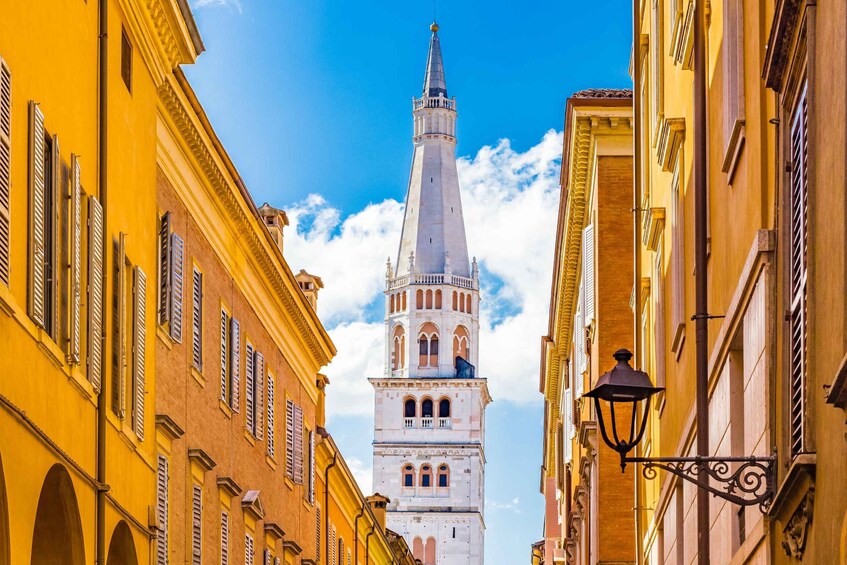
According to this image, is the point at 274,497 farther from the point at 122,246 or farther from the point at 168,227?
the point at 122,246

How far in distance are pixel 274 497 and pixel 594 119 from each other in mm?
9502

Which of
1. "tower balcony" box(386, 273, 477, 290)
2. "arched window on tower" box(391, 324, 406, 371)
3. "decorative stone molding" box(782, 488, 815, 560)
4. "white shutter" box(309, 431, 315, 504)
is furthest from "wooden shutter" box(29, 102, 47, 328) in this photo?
"arched window on tower" box(391, 324, 406, 371)

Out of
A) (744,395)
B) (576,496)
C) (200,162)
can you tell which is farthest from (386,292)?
(744,395)

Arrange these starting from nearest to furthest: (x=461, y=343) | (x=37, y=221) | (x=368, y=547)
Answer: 1. (x=37, y=221)
2. (x=368, y=547)
3. (x=461, y=343)

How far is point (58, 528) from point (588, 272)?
2046 centimetres

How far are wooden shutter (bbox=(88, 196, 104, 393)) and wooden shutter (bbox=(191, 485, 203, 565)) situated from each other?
28.0ft

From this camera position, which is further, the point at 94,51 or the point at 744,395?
the point at 94,51

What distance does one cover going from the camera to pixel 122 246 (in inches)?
797

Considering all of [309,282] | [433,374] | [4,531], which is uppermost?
[433,374]

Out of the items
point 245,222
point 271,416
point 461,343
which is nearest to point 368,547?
point 271,416

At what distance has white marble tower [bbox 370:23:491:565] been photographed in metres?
177

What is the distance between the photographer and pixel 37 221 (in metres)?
15.9

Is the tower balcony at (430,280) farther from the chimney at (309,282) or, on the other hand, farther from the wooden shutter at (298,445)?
the wooden shutter at (298,445)

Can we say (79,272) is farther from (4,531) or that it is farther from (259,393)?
(259,393)
